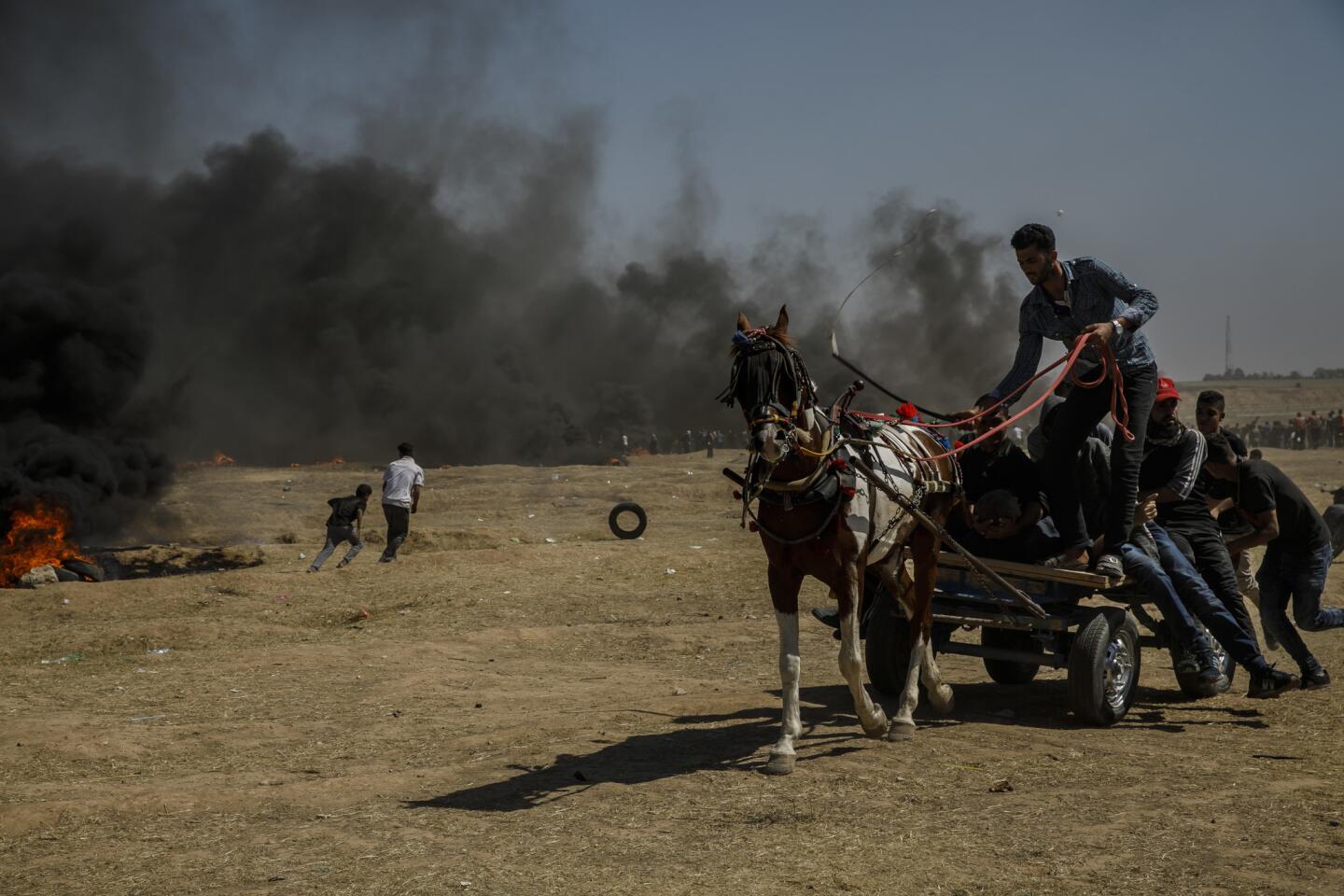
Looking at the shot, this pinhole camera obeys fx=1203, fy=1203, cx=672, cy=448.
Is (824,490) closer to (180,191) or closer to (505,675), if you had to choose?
(505,675)

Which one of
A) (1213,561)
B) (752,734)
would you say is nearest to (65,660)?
(752,734)

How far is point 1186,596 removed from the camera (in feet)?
29.6

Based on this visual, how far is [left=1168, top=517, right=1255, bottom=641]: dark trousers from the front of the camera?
9.49 m

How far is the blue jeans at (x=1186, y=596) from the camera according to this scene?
8758 millimetres

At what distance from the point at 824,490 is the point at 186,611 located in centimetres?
1139

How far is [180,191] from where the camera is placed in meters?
53.9

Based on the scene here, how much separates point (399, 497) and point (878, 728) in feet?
41.2

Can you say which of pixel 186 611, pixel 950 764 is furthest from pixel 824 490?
pixel 186 611

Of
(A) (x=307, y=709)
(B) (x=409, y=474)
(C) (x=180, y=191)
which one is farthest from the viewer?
(C) (x=180, y=191)

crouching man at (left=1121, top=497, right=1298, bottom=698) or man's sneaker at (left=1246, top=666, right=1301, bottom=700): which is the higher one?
crouching man at (left=1121, top=497, right=1298, bottom=698)

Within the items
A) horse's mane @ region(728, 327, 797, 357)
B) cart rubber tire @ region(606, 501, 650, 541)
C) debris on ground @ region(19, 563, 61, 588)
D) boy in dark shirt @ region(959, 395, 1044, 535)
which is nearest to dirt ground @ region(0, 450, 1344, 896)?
boy in dark shirt @ region(959, 395, 1044, 535)

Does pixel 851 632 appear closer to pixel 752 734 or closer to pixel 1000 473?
pixel 752 734

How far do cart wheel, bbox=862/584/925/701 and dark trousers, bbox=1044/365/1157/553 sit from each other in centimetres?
151

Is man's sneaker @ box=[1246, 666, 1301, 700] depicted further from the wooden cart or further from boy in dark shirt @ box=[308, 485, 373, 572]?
boy in dark shirt @ box=[308, 485, 373, 572]
